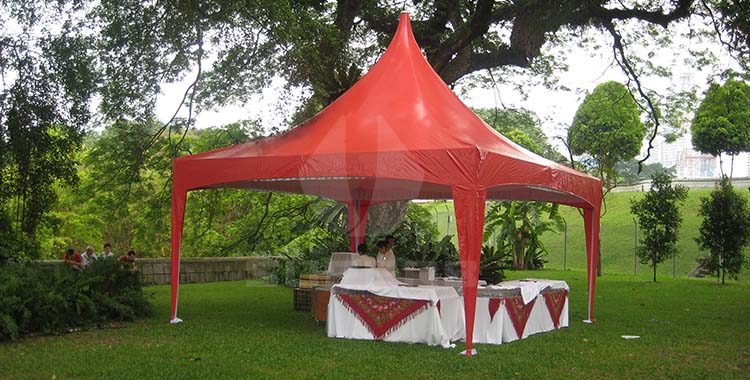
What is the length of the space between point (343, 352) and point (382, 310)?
3.47 feet

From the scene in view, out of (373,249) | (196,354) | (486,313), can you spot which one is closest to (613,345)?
(486,313)

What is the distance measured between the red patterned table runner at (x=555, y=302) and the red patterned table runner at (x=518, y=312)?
0.78 meters

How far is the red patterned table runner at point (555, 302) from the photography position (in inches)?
412

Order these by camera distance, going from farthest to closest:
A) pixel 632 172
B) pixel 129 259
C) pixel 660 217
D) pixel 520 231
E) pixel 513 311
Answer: pixel 632 172
pixel 520 231
pixel 660 217
pixel 129 259
pixel 513 311

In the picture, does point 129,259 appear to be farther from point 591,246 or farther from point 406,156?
point 591,246

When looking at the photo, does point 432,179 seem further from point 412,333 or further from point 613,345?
point 613,345

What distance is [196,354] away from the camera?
8.02 meters

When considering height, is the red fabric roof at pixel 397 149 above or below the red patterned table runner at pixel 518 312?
above

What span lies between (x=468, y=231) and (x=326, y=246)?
10.1 m

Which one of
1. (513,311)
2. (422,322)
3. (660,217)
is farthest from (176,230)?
(660,217)

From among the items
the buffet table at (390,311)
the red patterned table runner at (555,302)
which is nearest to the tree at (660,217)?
the red patterned table runner at (555,302)

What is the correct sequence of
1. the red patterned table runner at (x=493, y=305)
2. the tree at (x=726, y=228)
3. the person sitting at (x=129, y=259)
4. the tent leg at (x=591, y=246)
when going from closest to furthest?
the red patterned table runner at (x=493, y=305)
the person sitting at (x=129, y=259)
the tent leg at (x=591, y=246)
the tree at (x=726, y=228)

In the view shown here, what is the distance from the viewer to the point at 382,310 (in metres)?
9.15

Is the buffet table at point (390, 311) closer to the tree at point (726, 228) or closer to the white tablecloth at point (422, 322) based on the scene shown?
the white tablecloth at point (422, 322)
